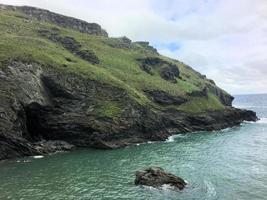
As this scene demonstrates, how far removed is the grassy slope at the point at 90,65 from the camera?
123000mm

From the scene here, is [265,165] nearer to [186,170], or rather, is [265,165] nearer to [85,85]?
[186,170]

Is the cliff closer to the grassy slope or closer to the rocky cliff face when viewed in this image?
the rocky cliff face

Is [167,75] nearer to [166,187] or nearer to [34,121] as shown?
[34,121]

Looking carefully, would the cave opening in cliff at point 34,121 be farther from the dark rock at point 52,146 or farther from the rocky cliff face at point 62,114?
the dark rock at point 52,146

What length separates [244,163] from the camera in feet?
287

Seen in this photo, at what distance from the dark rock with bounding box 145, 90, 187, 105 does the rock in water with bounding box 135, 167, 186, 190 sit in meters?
86.3

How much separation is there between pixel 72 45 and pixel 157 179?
392 ft

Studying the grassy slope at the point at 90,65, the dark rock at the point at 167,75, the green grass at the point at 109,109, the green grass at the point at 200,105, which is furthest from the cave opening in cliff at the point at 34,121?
the dark rock at the point at 167,75

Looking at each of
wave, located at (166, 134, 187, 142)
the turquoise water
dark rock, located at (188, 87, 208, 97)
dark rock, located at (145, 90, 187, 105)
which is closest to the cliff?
dark rock, located at (145, 90, 187, 105)

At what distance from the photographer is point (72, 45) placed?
17412 centimetres

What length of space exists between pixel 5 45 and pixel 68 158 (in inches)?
1940

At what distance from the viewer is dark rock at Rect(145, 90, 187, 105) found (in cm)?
15375

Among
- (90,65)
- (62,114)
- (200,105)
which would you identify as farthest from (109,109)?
(200,105)

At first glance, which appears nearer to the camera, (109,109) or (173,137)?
(109,109)
